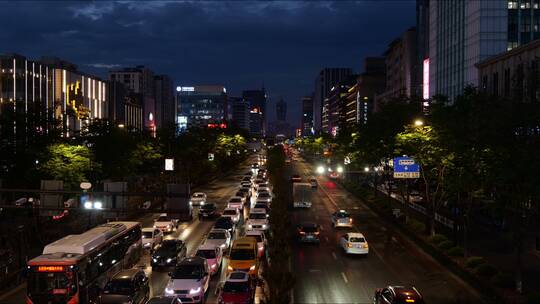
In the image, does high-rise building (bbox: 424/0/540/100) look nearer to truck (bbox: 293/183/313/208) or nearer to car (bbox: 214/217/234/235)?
truck (bbox: 293/183/313/208)

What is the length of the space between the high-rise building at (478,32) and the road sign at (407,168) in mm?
40169

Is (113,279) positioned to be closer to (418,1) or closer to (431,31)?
(431,31)

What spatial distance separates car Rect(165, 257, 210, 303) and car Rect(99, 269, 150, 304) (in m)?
1.25

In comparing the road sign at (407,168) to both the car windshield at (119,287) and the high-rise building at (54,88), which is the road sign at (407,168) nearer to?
the car windshield at (119,287)

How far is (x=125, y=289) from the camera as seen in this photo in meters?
24.5

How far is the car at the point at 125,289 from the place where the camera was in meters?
23.9

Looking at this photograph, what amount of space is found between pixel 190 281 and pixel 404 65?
420 ft

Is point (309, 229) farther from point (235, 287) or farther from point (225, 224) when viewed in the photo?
point (235, 287)

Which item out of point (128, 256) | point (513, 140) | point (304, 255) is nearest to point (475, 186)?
point (513, 140)

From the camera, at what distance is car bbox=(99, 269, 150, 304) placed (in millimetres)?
23859

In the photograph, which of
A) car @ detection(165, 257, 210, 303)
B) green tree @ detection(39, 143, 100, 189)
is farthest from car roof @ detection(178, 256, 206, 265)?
green tree @ detection(39, 143, 100, 189)

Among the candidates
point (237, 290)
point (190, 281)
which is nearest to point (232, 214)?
point (190, 281)

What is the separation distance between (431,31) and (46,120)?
78146 mm

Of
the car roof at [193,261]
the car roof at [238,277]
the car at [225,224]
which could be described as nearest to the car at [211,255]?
the car roof at [193,261]
